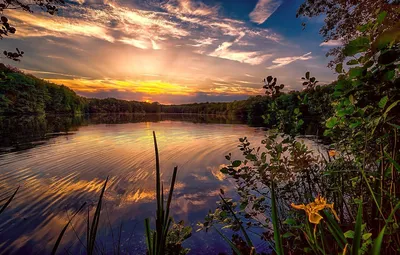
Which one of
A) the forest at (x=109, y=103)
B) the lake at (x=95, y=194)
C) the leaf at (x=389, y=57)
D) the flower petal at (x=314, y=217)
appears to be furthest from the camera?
the lake at (x=95, y=194)

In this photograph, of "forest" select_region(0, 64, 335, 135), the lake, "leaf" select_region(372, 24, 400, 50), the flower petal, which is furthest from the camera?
the lake

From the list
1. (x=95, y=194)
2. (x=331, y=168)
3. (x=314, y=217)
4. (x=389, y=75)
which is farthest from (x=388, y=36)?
(x=95, y=194)

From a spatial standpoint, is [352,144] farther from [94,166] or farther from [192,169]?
[94,166]

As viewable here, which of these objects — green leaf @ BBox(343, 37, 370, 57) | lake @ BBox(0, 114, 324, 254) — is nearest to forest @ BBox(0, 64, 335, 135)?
green leaf @ BBox(343, 37, 370, 57)

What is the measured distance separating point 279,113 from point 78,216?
707 cm

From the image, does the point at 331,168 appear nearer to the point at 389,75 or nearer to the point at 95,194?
the point at 389,75

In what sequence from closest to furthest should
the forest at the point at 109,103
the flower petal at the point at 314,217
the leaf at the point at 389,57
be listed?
the flower petal at the point at 314,217, the leaf at the point at 389,57, the forest at the point at 109,103

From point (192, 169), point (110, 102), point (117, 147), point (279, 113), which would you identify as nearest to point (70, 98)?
point (110, 102)

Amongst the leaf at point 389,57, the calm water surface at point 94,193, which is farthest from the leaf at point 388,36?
the calm water surface at point 94,193

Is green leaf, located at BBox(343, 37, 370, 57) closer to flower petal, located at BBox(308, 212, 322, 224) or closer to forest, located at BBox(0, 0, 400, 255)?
forest, located at BBox(0, 0, 400, 255)

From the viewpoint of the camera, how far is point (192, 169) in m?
13.1

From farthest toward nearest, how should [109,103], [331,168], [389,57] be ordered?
[109,103] < [331,168] < [389,57]

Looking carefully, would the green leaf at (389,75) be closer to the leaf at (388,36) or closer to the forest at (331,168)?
the forest at (331,168)

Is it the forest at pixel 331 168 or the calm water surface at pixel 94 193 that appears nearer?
the forest at pixel 331 168
